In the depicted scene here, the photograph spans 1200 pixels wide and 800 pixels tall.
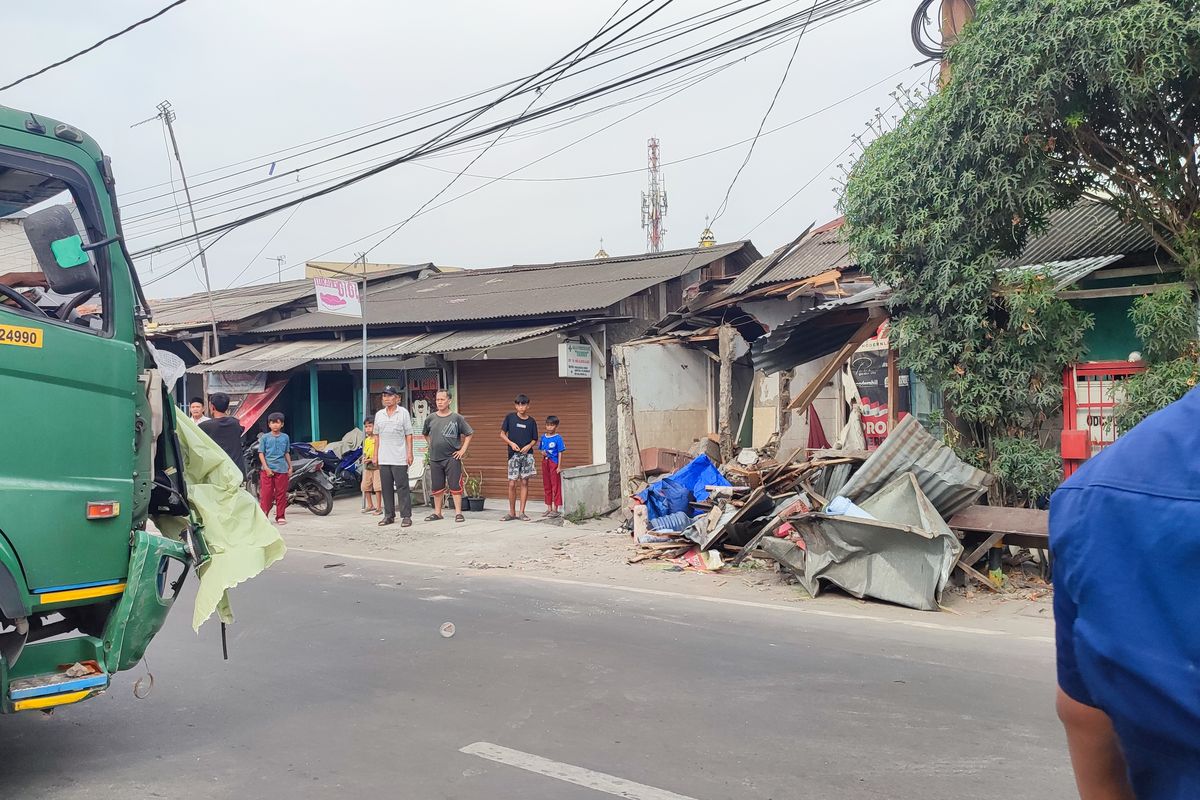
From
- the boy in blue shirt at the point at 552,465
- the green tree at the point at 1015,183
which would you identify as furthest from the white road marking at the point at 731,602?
the boy in blue shirt at the point at 552,465

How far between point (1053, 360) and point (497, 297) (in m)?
10.4

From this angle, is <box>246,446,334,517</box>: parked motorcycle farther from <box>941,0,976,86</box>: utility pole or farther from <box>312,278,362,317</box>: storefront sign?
<box>941,0,976,86</box>: utility pole

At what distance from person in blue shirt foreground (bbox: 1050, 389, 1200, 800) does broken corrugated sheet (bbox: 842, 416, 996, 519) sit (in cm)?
755

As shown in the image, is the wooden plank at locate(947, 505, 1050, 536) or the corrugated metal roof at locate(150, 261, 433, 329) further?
the corrugated metal roof at locate(150, 261, 433, 329)

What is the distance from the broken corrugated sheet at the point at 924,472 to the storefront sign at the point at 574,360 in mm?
6313

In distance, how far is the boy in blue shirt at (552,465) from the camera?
13.7 m

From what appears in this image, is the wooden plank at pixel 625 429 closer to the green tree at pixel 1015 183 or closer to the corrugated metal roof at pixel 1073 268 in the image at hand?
the green tree at pixel 1015 183

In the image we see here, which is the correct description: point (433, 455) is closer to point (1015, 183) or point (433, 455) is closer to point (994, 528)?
point (994, 528)

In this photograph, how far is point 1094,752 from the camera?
4.51 feet

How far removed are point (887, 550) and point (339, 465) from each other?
10941 millimetres

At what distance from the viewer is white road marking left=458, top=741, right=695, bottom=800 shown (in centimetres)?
401

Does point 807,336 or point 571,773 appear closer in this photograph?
point 571,773

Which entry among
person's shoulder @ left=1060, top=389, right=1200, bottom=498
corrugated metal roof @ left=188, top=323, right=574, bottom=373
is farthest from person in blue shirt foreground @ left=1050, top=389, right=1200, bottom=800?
corrugated metal roof @ left=188, top=323, right=574, bottom=373

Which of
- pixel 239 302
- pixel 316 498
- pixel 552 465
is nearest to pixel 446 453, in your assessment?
pixel 552 465
